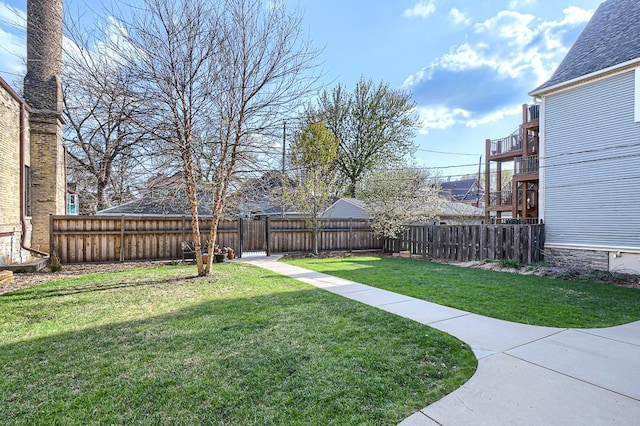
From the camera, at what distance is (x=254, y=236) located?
11.9 meters

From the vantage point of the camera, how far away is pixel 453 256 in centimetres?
1101

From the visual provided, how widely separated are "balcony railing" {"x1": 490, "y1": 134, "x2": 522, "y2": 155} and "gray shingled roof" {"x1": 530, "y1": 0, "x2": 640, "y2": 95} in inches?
279

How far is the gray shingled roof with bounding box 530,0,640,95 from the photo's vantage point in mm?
8630

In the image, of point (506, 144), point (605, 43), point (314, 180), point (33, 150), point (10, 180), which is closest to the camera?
point (10, 180)

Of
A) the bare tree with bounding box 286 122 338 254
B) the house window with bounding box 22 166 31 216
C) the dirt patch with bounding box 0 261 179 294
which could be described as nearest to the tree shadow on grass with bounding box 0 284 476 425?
the dirt patch with bounding box 0 261 179 294

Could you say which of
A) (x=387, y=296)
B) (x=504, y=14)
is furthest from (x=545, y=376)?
(x=504, y=14)

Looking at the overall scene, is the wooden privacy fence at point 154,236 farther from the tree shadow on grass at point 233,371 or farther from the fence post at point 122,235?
the tree shadow on grass at point 233,371

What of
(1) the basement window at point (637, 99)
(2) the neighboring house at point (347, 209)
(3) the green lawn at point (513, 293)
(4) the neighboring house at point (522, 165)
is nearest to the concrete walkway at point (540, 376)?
(3) the green lawn at point (513, 293)

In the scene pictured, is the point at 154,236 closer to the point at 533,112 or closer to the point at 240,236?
the point at 240,236

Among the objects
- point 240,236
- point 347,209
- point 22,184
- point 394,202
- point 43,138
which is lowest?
point 240,236

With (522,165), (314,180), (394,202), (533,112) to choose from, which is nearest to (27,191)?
(314,180)

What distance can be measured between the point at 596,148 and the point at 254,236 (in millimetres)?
10779

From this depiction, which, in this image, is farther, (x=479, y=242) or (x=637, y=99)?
(x=479, y=242)

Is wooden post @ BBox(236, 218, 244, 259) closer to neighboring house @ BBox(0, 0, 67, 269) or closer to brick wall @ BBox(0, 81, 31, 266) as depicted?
neighboring house @ BBox(0, 0, 67, 269)
